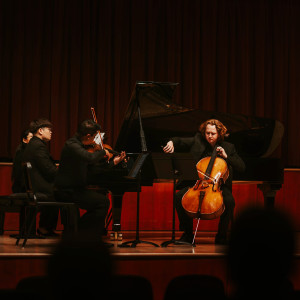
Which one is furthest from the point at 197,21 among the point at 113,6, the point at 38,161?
the point at 38,161

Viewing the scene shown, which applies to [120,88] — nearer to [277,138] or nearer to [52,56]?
[52,56]

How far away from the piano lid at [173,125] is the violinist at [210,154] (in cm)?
35

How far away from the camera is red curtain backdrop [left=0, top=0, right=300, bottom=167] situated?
7.46 meters

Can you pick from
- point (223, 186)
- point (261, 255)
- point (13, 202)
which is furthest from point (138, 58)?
point (261, 255)

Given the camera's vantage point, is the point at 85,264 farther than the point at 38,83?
No

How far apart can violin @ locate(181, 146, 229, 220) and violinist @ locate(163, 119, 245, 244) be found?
0.69 feet

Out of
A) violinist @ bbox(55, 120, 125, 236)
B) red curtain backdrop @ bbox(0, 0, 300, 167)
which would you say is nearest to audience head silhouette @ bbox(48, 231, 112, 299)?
violinist @ bbox(55, 120, 125, 236)

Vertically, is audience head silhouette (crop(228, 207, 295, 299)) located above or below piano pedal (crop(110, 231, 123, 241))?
above

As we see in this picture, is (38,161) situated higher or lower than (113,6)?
lower

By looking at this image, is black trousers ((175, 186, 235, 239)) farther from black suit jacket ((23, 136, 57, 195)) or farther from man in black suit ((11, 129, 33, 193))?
man in black suit ((11, 129, 33, 193))

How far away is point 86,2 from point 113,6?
400 millimetres

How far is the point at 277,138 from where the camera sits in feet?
19.0

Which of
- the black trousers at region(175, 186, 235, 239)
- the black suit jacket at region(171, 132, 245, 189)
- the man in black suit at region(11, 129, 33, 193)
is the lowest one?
the black trousers at region(175, 186, 235, 239)

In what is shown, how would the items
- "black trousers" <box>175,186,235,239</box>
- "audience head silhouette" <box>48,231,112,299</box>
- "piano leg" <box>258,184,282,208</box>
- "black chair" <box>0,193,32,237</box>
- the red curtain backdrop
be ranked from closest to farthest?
"audience head silhouette" <box>48,231,112,299</box>, "black chair" <box>0,193,32,237</box>, "black trousers" <box>175,186,235,239</box>, "piano leg" <box>258,184,282,208</box>, the red curtain backdrop
